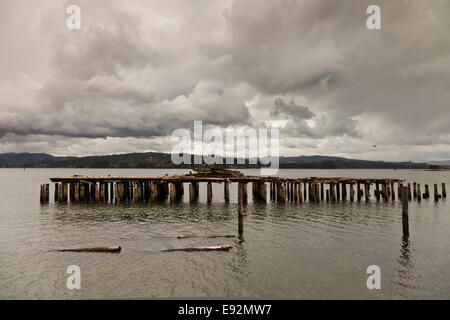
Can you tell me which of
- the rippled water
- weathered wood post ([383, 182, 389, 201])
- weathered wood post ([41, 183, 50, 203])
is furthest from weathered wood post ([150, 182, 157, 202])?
weathered wood post ([383, 182, 389, 201])

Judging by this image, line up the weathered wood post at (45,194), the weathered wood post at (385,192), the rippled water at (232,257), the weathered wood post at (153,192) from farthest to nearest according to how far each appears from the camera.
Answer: the weathered wood post at (385,192)
the weathered wood post at (45,194)
the weathered wood post at (153,192)
the rippled water at (232,257)

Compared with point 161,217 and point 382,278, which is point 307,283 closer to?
point 382,278

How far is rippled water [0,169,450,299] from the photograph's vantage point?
1041 cm

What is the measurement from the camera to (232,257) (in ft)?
45.0

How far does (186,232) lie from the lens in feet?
62.5

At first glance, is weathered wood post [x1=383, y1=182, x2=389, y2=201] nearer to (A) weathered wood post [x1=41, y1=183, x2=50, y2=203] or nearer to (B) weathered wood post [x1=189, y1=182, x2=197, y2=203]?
(B) weathered wood post [x1=189, y1=182, x2=197, y2=203]

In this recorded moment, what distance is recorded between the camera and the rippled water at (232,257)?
10.4 meters

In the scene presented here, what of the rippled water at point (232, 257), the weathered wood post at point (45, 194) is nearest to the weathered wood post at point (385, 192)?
the rippled water at point (232, 257)

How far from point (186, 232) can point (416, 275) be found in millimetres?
13017

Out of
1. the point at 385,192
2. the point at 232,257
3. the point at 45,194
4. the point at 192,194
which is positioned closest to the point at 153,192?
the point at 192,194

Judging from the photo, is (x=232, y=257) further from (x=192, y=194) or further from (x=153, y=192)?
(x=153, y=192)

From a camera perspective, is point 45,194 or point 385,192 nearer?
point 45,194

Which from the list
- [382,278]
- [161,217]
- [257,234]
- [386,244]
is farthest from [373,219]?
[161,217]

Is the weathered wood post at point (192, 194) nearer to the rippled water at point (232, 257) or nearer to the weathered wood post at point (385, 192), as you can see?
the rippled water at point (232, 257)
